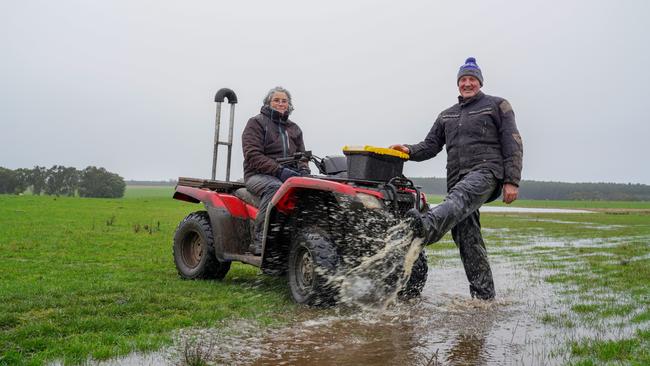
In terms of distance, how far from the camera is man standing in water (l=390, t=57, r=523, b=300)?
5617mm

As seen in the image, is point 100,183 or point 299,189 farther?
point 100,183

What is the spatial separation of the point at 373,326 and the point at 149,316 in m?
1.78

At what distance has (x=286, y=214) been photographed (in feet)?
19.6

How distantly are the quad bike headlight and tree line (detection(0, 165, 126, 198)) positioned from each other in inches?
2348

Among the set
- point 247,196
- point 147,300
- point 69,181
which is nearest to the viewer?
point 147,300

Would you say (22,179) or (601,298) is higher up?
(22,179)

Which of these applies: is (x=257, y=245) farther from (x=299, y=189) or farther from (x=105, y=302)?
(x=105, y=302)

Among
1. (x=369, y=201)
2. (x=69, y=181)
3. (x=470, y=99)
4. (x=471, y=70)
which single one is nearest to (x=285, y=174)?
(x=369, y=201)

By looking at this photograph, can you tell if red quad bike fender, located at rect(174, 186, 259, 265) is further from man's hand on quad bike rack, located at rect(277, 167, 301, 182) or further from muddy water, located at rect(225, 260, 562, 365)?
muddy water, located at rect(225, 260, 562, 365)

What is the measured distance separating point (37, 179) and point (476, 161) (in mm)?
62454

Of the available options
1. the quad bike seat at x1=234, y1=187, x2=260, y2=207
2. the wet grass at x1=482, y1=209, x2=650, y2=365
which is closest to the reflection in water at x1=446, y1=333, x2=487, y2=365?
the wet grass at x1=482, y1=209, x2=650, y2=365

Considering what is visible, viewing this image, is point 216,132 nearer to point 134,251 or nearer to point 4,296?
point 4,296

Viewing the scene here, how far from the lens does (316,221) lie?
18.9 feet

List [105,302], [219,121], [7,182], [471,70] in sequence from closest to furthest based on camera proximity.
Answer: [105,302]
[471,70]
[219,121]
[7,182]
